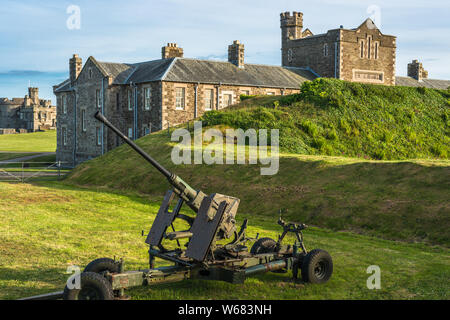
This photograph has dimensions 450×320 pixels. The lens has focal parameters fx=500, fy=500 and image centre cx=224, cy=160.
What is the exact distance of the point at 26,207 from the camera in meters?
18.6

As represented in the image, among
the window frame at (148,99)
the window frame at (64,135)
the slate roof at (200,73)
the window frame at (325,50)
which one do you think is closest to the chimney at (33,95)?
the window frame at (64,135)

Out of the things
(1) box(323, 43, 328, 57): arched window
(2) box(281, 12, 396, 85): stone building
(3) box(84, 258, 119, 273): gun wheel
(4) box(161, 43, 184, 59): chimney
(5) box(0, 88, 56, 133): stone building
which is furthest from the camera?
(5) box(0, 88, 56, 133): stone building

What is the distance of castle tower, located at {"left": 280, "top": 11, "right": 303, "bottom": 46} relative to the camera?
53781mm

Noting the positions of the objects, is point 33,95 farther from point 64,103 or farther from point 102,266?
point 102,266

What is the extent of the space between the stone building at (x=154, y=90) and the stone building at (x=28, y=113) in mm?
67348

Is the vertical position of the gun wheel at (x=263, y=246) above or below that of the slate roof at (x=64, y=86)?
below

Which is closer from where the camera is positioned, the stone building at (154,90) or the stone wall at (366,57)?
the stone building at (154,90)

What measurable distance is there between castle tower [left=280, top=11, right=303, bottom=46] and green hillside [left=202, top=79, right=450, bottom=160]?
60.4ft

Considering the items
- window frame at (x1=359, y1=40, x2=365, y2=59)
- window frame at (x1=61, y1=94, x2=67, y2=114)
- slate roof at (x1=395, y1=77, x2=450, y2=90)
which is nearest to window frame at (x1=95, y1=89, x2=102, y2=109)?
window frame at (x1=61, y1=94, x2=67, y2=114)

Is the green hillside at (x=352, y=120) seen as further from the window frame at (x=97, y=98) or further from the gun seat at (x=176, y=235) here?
the gun seat at (x=176, y=235)

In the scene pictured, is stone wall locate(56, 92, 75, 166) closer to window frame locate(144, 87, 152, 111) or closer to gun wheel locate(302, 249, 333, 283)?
window frame locate(144, 87, 152, 111)

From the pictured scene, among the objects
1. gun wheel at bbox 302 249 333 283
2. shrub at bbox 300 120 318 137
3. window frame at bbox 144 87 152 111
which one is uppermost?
window frame at bbox 144 87 152 111
